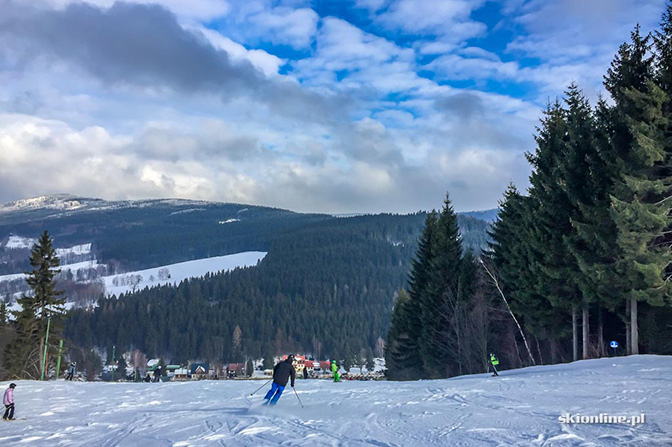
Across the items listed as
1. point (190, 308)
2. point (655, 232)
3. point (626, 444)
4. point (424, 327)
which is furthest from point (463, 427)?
point (190, 308)

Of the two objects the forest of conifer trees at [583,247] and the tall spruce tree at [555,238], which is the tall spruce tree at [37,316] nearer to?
the forest of conifer trees at [583,247]

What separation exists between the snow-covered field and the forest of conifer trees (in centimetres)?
450

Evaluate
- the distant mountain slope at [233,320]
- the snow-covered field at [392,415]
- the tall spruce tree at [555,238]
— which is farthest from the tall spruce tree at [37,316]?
the distant mountain slope at [233,320]

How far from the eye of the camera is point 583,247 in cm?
2484

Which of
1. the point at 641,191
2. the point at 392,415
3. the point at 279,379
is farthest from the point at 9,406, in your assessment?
the point at 641,191

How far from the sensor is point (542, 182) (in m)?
27.3

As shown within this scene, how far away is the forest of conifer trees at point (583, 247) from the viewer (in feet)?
66.4

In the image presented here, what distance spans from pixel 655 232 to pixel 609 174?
3.69 meters

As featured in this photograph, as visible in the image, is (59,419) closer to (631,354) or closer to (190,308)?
(631,354)

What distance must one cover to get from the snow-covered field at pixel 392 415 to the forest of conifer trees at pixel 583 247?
4503mm

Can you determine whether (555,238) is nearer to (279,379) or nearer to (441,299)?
(441,299)

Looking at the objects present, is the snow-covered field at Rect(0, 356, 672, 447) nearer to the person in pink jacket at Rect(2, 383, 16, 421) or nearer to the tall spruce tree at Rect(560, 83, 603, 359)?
the person in pink jacket at Rect(2, 383, 16, 421)

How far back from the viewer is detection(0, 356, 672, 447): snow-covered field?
9570mm

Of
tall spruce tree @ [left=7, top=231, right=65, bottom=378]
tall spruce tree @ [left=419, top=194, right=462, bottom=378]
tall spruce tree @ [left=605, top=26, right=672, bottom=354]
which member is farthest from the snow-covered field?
tall spruce tree @ [left=7, top=231, right=65, bottom=378]
